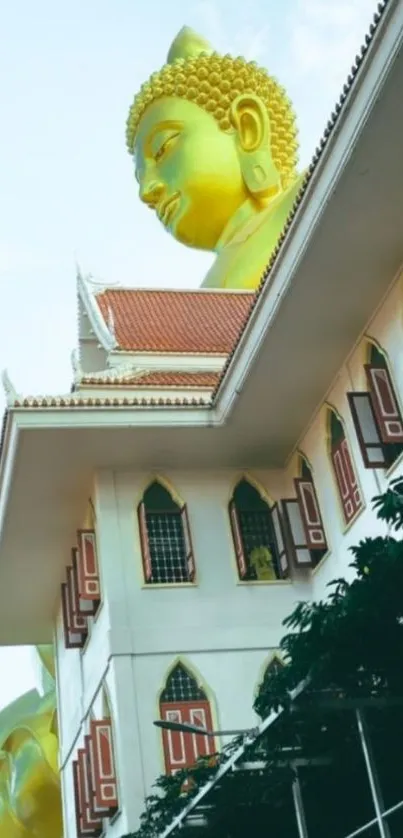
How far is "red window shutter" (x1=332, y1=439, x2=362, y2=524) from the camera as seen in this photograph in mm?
13719

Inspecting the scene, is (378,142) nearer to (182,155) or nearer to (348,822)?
(348,822)

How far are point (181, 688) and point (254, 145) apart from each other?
13503 mm

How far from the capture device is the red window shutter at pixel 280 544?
15133 millimetres

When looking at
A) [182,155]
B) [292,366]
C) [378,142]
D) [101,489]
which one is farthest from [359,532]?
[182,155]

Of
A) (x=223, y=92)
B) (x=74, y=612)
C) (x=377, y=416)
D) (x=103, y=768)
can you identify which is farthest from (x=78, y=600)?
(x=223, y=92)

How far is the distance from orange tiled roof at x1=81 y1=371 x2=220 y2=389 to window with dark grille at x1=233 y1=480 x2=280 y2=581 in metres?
Result: 1.46

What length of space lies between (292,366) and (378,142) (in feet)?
12.2

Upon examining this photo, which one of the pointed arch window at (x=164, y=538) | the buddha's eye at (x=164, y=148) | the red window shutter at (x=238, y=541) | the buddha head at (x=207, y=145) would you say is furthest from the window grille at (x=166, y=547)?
the buddha's eye at (x=164, y=148)

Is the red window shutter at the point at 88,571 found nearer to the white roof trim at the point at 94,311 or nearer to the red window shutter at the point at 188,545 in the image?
the red window shutter at the point at 188,545

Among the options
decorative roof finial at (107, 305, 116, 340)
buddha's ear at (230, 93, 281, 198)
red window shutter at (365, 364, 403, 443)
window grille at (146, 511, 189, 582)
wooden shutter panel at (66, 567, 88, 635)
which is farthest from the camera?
buddha's ear at (230, 93, 281, 198)

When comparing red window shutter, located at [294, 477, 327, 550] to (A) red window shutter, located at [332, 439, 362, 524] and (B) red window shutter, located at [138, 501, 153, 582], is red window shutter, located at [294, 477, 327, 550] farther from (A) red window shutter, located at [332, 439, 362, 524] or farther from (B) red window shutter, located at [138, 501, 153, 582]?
(B) red window shutter, located at [138, 501, 153, 582]

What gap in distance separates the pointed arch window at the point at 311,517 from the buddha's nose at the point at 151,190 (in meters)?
10.5

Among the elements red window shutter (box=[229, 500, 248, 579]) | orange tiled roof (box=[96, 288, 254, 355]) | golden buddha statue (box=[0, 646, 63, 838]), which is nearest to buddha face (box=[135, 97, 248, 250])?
orange tiled roof (box=[96, 288, 254, 355])

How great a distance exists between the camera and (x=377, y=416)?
12578mm
